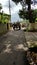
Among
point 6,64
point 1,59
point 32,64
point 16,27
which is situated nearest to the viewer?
point 32,64

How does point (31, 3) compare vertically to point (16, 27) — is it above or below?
above

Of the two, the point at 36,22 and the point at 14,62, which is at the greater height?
the point at 14,62

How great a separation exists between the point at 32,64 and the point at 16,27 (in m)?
33.8

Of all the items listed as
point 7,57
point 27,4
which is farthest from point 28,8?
point 7,57

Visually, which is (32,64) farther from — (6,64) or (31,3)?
(31,3)

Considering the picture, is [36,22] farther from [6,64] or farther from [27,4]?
[6,64]

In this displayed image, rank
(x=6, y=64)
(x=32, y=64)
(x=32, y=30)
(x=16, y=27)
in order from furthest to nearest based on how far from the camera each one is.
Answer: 1. (x=16, y=27)
2. (x=32, y=30)
3. (x=6, y=64)
4. (x=32, y=64)

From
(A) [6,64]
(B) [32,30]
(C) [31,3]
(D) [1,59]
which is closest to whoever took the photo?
(A) [6,64]

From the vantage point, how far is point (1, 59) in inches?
414

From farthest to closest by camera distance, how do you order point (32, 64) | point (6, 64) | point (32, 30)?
point (32, 30)
point (6, 64)
point (32, 64)

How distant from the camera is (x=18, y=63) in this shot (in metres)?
9.64

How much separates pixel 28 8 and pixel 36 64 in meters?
29.7

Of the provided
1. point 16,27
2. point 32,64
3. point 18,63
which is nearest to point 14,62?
point 18,63

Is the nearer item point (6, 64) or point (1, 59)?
point (6, 64)
